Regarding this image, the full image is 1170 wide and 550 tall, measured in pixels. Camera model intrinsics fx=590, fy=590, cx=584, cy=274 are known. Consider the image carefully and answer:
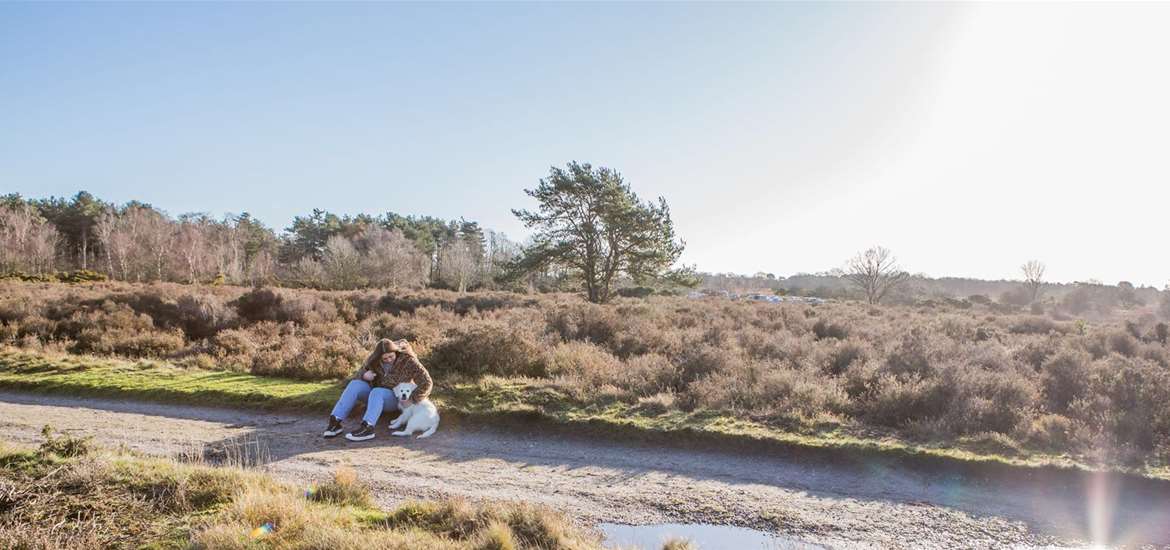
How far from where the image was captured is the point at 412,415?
946 centimetres

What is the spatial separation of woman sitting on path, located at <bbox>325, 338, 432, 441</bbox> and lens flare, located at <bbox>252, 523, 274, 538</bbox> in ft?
12.8

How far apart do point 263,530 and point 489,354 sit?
8.15 metres

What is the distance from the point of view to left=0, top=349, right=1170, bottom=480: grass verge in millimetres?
8234

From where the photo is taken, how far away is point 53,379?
13242 millimetres

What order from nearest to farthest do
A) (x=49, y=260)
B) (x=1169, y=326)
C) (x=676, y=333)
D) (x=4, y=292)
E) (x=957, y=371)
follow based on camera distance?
(x=957, y=371) < (x=676, y=333) < (x=1169, y=326) < (x=4, y=292) < (x=49, y=260)

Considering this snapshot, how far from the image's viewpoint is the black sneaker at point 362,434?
29.6 ft

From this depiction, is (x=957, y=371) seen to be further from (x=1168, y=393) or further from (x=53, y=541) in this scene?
(x=53, y=541)

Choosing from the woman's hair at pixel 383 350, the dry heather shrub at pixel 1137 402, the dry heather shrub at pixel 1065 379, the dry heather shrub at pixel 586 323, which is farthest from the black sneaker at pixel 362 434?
the dry heather shrub at pixel 1065 379

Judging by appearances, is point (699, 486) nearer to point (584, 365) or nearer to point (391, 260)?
point (584, 365)

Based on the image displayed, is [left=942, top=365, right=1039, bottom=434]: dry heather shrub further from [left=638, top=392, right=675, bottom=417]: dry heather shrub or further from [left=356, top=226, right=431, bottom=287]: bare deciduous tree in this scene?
[left=356, top=226, right=431, bottom=287]: bare deciduous tree

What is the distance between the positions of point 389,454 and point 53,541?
12.3 ft

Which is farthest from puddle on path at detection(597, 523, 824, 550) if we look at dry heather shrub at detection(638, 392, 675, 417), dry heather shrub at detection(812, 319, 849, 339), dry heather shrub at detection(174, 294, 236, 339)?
dry heather shrub at detection(174, 294, 236, 339)

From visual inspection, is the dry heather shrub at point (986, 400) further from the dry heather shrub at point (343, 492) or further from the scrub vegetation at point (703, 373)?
the dry heather shrub at point (343, 492)

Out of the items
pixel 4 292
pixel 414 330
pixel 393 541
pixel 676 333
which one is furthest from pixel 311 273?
pixel 393 541
